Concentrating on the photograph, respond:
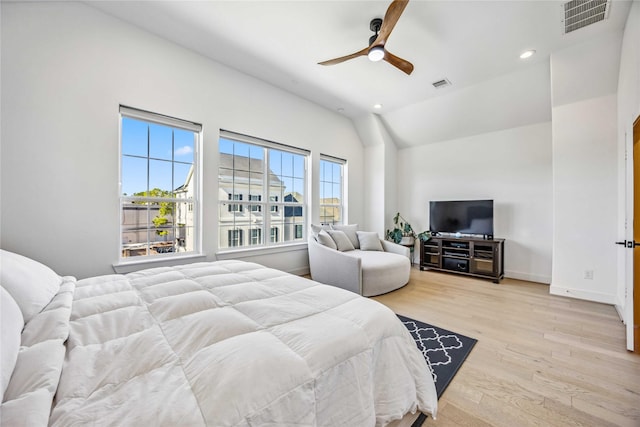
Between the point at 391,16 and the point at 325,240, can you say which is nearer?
the point at 391,16

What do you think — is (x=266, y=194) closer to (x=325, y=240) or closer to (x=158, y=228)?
(x=325, y=240)

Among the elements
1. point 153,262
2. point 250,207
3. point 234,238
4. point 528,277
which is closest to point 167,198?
point 153,262

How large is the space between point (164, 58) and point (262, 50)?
1.10m

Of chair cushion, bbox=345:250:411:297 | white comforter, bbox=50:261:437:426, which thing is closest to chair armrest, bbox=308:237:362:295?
chair cushion, bbox=345:250:411:297

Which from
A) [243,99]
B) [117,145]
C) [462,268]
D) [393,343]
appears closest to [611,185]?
[462,268]

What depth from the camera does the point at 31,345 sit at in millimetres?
876

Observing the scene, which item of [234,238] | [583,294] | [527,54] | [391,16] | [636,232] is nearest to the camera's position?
[391,16]

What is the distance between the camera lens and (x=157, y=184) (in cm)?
294

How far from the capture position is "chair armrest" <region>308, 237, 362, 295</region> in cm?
321

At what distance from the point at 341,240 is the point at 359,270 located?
999 millimetres

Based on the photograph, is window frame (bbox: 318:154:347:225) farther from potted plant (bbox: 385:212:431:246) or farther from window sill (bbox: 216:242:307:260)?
potted plant (bbox: 385:212:431:246)

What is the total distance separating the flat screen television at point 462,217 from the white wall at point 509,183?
321 millimetres

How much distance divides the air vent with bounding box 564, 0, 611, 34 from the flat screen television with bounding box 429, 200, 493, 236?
2.39 meters

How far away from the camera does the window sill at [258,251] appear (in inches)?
132
